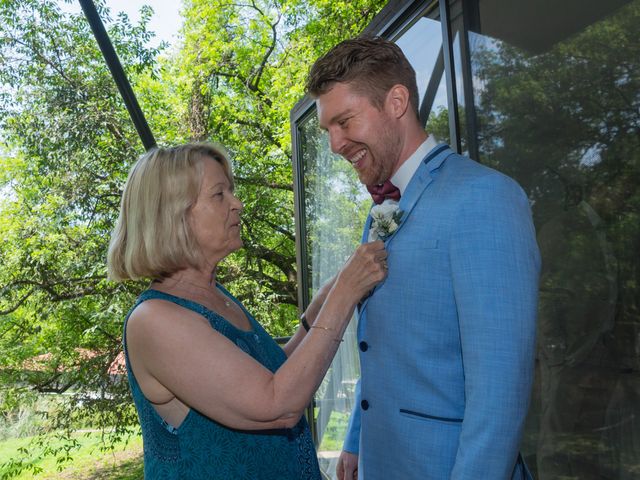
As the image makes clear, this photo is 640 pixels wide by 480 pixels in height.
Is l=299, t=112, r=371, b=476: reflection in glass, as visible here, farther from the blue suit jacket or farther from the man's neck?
the blue suit jacket

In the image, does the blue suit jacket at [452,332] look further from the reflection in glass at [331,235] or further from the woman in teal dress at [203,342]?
the reflection in glass at [331,235]

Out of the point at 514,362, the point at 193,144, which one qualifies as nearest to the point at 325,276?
the point at 193,144

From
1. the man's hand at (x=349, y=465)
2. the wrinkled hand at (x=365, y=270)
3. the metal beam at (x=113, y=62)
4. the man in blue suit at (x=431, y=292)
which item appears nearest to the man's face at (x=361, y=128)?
the man in blue suit at (x=431, y=292)

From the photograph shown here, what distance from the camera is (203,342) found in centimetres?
141

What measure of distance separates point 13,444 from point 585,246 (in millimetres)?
9756

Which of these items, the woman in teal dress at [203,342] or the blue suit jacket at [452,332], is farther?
the woman in teal dress at [203,342]

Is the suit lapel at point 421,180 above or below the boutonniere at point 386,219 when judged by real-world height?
above

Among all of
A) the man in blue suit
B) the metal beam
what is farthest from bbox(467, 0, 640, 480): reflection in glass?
the metal beam

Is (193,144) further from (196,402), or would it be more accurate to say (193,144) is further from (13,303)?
(13,303)

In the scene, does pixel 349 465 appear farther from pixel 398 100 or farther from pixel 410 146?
pixel 398 100

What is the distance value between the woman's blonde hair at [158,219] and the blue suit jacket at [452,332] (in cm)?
50

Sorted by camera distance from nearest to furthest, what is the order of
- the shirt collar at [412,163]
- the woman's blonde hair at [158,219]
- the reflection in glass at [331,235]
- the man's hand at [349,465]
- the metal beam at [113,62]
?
the shirt collar at [412,163], the woman's blonde hair at [158,219], the man's hand at [349,465], the metal beam at [113,62], the reflection in glass at [331,235]

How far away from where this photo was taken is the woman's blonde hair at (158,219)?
1.58 m

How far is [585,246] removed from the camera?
161cm
